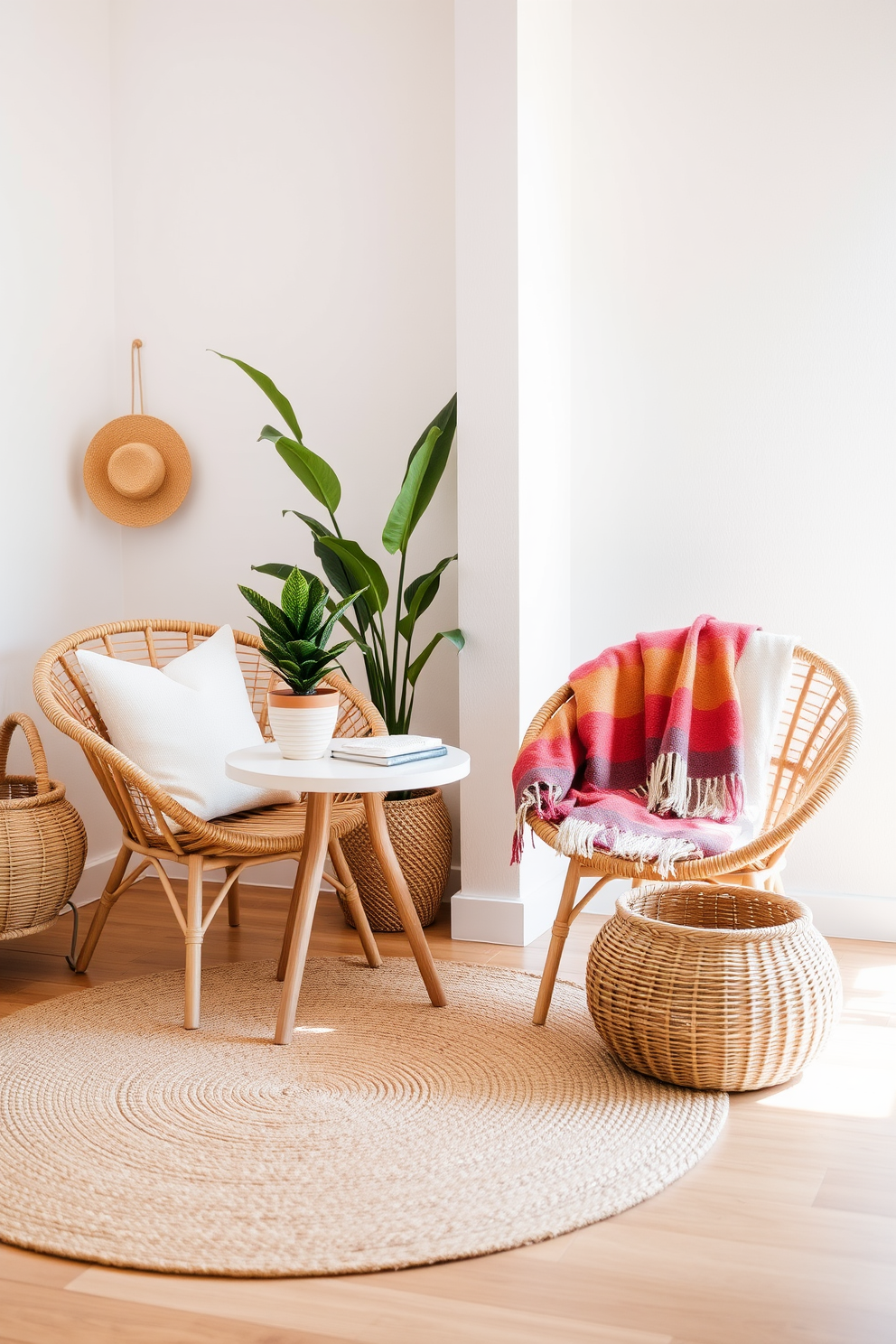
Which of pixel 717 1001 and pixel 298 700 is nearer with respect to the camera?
pixel 717 1001

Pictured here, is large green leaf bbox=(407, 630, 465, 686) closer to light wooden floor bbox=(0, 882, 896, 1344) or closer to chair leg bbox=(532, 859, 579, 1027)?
chair leg bbox=(532, 859, 579, 1027)

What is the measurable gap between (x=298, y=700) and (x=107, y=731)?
25.7 inches

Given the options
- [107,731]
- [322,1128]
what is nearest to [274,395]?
[107,731]

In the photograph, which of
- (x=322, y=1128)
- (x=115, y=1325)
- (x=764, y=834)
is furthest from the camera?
(x=764, y=834)

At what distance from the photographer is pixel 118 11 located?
3660 mm

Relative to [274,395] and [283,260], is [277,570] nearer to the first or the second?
[274,395]

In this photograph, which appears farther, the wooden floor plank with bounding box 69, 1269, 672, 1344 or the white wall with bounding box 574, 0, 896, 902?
the white wall with bounding box 574, 0, 896, 902

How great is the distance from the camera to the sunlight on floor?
Result: 2.15m

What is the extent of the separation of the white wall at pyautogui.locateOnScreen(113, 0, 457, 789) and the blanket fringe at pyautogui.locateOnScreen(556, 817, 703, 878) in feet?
3.78

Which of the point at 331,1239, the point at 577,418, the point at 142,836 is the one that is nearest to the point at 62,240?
the point at 577,418

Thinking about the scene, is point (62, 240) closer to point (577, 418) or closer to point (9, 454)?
point (9, 454)

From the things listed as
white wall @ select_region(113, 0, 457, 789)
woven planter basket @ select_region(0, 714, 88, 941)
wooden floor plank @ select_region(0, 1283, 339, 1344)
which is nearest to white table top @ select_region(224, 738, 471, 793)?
woven planter basket @ select_region(0, 714, 88, 941)

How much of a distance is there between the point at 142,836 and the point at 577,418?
1.60 meters

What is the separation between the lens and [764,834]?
2.29 m
